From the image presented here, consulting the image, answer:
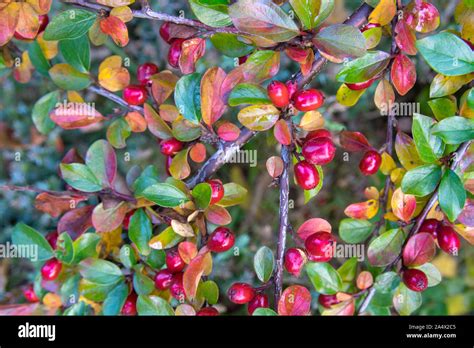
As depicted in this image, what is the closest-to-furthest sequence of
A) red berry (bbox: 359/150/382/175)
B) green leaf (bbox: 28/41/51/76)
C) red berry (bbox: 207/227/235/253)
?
red berry (bbox: 207/227/235/253) < red berry (bbox: 359/150/382/175) < green leaf (bbox: 28/41/51/76)

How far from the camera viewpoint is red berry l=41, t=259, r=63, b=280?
3.55 feet

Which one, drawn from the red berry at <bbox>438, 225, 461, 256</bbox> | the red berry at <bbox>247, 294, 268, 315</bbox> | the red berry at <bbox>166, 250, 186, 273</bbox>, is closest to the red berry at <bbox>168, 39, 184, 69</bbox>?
the red berry at <bbox>166, 250, 186, 273</bbox>

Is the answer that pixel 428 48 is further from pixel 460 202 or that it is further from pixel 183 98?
pixel 183 98

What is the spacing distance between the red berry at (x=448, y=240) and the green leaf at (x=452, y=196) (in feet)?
0.35

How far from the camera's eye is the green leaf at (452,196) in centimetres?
83

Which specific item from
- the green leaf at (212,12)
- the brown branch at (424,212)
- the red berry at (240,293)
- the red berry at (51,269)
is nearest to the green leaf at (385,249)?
the brown branch at (424,212)

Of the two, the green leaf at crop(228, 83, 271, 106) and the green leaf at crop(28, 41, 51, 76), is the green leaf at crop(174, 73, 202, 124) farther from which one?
the green leaf at crop(28, 41, 51, 76)

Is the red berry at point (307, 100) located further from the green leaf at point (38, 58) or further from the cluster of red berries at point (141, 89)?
the green leaf at point (38, 58)

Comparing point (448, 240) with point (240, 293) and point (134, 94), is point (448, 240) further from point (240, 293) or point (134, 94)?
point (134, 94)

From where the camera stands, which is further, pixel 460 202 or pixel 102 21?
pixel 102 21

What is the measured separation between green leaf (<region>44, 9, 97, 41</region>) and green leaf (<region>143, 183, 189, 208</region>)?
316 mm

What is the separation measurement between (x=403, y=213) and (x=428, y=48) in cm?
30
